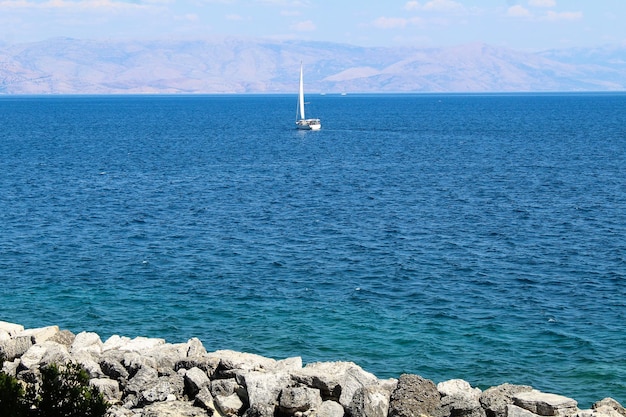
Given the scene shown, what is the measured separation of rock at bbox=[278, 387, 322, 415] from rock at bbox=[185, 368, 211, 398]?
299cm

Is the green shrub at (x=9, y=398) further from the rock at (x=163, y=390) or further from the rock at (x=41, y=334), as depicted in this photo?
the rock at (x=41, y=334)

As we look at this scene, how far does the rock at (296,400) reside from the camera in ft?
82.7

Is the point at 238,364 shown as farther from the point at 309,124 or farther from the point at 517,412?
the point at 309,124

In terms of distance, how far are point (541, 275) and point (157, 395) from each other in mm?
29077

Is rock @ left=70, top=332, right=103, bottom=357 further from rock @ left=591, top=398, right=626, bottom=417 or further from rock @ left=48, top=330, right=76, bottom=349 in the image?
rock @ left=591, top=398, right=626, bottom=417

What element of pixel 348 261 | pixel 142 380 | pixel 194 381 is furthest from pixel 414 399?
pixel 348 261

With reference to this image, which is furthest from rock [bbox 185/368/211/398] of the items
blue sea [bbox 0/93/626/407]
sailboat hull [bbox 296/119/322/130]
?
sailboat hull [bbox 296/119/322/130]

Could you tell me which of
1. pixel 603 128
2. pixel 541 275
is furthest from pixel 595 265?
pixel 603 128

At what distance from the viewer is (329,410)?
24.8 metres

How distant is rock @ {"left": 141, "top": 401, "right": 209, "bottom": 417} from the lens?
24625 millimetres

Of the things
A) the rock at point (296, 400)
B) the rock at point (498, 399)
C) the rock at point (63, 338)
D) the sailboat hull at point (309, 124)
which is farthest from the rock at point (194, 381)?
the sailboat hull at point (309, 124)

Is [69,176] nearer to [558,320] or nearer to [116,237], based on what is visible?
[116,237]

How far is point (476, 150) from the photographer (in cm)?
12594

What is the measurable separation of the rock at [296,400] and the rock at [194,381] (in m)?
2.99
